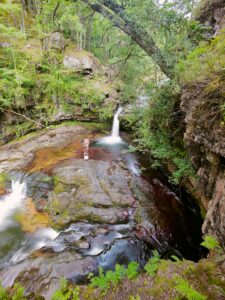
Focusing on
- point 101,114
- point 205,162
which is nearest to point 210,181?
point 205,162

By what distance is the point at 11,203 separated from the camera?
654 cm

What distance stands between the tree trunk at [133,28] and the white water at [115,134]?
235 inches

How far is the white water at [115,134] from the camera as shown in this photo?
11859 mm

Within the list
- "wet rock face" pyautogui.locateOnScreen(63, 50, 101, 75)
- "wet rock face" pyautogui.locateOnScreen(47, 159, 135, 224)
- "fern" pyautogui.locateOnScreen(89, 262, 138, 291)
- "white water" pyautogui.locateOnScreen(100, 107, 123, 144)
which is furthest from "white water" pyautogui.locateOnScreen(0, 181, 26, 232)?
"wet rock face" pyautogui.locateOnScreen(63, 50, 101, 75)

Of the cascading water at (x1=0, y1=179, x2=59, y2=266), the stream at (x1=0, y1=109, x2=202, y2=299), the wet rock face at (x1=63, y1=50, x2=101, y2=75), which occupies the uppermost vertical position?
the wet rock face at (x1=63, y1=50, x2=101, y2=75)

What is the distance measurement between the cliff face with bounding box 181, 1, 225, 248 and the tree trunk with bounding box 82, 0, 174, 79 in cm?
210

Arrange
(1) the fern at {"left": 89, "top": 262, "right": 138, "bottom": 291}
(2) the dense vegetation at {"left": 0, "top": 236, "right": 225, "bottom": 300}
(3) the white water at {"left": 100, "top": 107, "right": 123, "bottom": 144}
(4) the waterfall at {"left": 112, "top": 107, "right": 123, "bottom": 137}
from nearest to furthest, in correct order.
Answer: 1. (2) the dense vegetation at {"left": 0, "top": 236, "right": 225, "bottom": 300}
2. (1) the fern at {"left": 89, "top": 262, "right": 138, "bottom": 291}
3. (3) the white water at {"left": 100, "top": 107, "right": 123, "bottom": 144}
4. (4) the waterfall at {"left": 112, "top": 107, "right": 123, "bottom": 137}

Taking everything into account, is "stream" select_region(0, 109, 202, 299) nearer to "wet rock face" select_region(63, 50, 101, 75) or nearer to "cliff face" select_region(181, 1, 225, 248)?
"cliff face" select_region(181, 1, 225, 248)

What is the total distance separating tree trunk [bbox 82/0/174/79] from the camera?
6215mm

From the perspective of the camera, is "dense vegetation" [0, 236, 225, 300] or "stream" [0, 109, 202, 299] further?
"stream" [0, 109, 202, 299]

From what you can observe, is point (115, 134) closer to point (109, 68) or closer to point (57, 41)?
point (109, 68)

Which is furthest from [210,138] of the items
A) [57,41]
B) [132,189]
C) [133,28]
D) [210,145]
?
[57,41]

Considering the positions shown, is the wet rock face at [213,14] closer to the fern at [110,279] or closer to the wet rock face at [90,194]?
the wet rock face at [90,194]

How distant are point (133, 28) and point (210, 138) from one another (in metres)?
4.69
